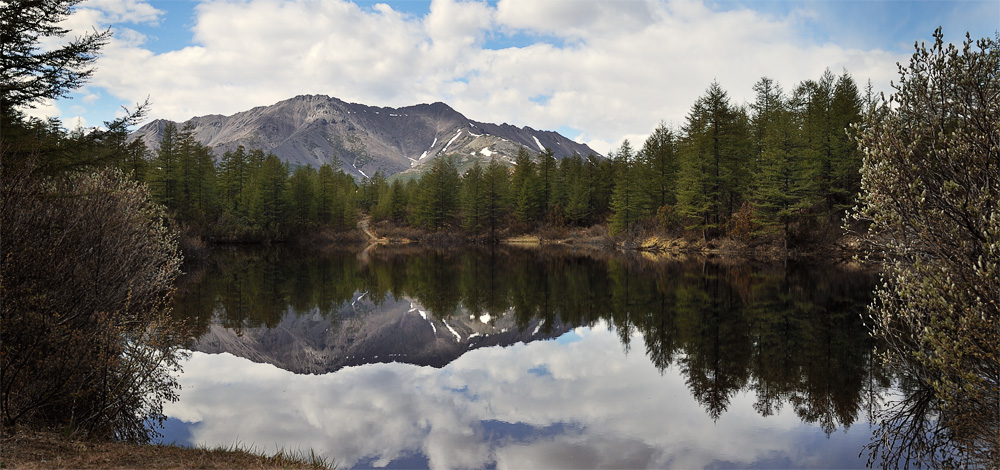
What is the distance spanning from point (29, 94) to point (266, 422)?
11208 mm

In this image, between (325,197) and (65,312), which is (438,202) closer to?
(325,197)

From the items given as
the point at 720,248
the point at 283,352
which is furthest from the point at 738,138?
the point at 283,352

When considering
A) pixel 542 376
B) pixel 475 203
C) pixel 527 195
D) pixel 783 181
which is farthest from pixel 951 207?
pixel 475 203

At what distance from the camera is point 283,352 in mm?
17781

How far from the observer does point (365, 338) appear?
21.2 metres

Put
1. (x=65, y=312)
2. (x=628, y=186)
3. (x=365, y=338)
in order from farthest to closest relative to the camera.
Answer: (x=628, y=186) < (x=365, y=338) < (x=65, y=312)

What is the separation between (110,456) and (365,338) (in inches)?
547

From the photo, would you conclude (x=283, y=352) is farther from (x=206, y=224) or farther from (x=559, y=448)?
(x=206, y=224)

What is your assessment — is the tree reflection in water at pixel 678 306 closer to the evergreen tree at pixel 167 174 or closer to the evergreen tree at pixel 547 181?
the evergreen tree at pixel 167 174

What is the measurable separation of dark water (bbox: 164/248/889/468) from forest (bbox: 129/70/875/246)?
679 centimetres

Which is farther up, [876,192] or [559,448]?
[876,192]

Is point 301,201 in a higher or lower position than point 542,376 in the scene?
higher

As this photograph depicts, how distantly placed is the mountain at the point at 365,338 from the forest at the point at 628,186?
576 inches

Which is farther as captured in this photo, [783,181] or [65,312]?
[783,181]
